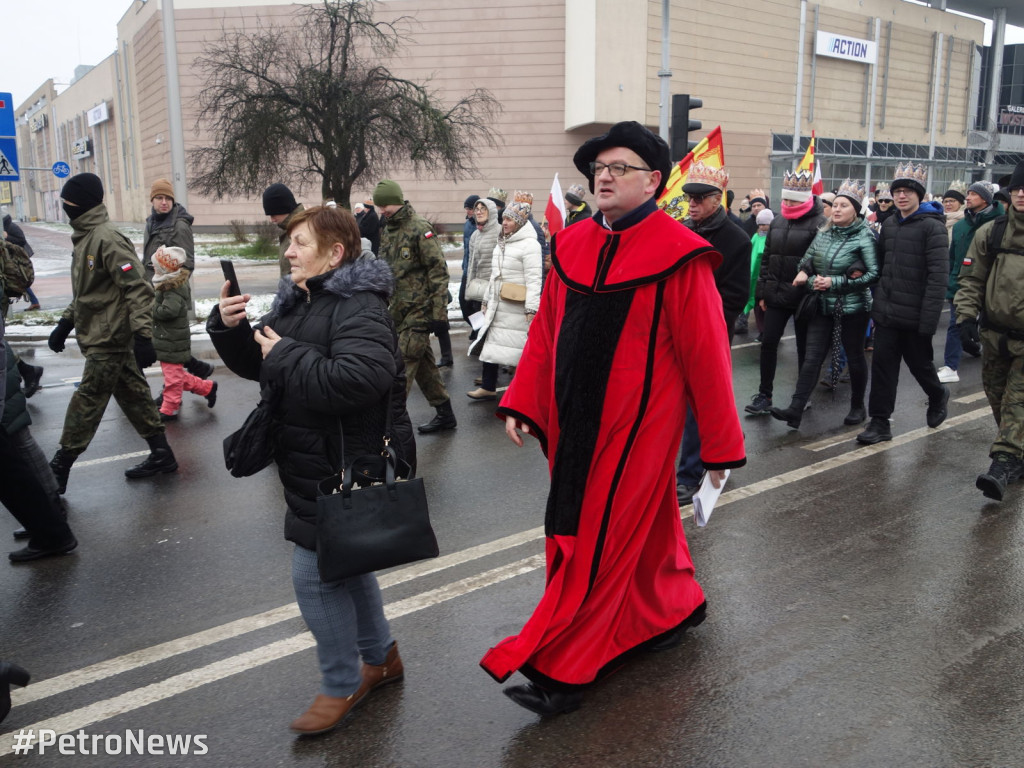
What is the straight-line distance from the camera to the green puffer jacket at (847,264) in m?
6.78

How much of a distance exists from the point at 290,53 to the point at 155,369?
11591 millimetres

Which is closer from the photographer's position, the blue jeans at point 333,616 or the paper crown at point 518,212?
the blue jeans at point 333,616

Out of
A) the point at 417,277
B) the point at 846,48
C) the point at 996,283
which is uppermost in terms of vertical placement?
the point at 846,48

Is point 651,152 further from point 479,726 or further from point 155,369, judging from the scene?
point 155,369

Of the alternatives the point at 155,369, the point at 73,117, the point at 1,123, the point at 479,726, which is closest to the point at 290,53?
the point at 1,123

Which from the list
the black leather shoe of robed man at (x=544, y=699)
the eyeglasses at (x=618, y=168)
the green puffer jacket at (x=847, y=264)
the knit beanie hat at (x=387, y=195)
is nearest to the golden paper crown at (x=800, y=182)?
the green puffer jacket at (x=847, y=264)

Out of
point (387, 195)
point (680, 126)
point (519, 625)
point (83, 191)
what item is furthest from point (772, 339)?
point (680, 126)

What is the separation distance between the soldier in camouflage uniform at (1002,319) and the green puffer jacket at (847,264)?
1276mm

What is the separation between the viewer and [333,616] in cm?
300

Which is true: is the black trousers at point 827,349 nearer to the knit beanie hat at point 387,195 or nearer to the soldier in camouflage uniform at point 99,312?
the knit beanie hat at point 387,195

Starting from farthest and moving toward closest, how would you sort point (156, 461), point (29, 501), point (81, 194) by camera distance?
point (156, 461) < point (81, 194) < point (29, 501)

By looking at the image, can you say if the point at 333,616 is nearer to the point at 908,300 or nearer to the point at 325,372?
the point at 325,372

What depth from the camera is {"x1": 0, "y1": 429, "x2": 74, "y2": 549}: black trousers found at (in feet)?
13.9

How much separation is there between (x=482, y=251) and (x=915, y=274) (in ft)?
12.7
